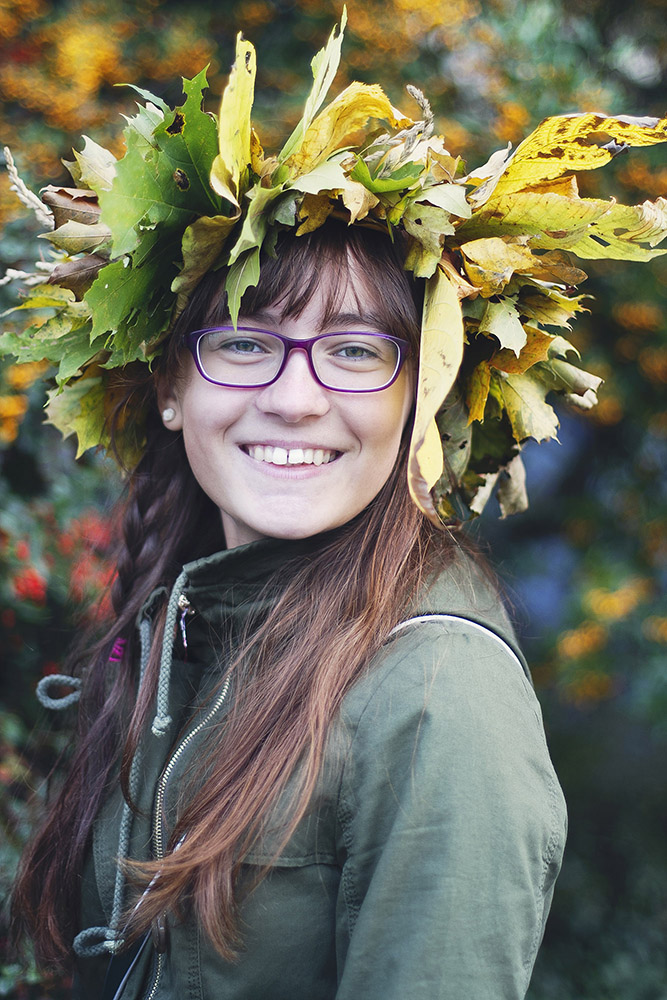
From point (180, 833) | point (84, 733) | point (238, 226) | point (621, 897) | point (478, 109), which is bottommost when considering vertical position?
point (621, 897)

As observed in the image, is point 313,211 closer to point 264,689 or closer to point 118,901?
point 264,689

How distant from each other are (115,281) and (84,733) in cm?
99

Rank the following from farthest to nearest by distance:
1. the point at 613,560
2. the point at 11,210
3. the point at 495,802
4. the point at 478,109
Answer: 1. the point at 613,560
2. the point at 478,109
3. the point at 11,210
4. the point at 495,802

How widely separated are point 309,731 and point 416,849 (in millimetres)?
232

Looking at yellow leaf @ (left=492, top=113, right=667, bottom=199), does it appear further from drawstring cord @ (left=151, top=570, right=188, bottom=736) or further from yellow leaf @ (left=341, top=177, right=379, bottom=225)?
drawstring cord @ (left=151, top=570, right=188, bottom=736)

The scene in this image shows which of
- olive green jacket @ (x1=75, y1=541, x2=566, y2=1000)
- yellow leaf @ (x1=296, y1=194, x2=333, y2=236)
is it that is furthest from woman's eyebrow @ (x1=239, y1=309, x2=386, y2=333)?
olive green jacket @ (x1=75, y1=541, x2=566, y2=1000)

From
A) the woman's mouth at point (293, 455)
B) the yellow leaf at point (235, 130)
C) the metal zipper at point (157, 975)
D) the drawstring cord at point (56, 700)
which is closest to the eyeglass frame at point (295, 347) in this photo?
the woman's mouth at point (293, 455)

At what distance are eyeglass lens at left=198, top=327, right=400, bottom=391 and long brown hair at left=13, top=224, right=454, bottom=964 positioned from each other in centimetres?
4

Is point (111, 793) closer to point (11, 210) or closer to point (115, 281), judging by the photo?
point (115, 281)

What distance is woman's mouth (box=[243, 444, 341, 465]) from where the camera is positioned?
1426 millimetres

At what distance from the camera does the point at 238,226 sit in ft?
4.55

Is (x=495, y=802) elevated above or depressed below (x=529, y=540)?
above

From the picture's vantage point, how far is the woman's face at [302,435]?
1.38 meters

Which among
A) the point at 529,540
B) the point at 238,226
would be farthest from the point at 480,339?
the point at 529,540
